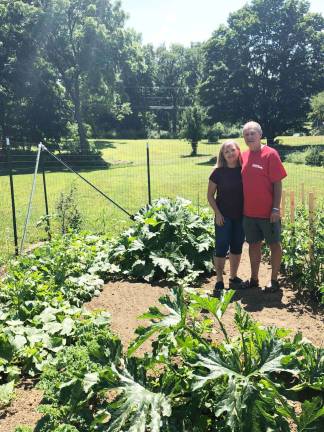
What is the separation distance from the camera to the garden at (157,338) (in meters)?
2.44

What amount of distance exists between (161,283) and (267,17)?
37.1m

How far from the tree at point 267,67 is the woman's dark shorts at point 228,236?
105ft

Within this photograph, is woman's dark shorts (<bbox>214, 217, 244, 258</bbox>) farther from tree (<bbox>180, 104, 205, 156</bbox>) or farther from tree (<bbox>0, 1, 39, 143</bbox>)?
tree (<bbox>0, 1, 39, 143</bbox>)

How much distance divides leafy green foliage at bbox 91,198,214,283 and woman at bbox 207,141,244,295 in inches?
23.2

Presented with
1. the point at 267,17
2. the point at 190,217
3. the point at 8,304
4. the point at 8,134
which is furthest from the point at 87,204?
the point at 267,17

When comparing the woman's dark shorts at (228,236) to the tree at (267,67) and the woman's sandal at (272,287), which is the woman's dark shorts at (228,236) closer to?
the woman's sandal at (272,287)

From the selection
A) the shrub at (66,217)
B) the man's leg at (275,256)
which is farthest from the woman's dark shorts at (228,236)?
the shrub at (66,217)

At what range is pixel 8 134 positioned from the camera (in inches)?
1201

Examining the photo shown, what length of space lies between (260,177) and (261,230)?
0.66 metres

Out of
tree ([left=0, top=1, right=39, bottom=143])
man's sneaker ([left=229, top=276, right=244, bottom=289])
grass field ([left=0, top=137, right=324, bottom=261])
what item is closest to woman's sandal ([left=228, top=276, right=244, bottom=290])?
man's sneaker ([left=229, top=276, right=244, bottom=289])

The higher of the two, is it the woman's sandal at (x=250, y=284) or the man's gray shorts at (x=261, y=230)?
the man's gray shorts at (x=261, y=230)

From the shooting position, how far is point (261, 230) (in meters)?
5.02

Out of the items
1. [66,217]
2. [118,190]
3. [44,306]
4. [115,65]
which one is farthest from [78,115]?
[44,306]

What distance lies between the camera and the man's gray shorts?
4.88m
